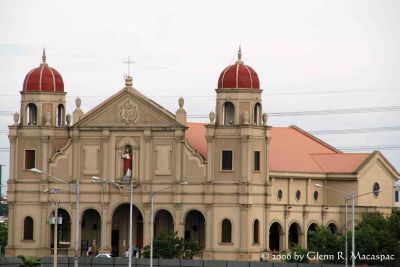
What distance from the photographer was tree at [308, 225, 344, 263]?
4947 inches

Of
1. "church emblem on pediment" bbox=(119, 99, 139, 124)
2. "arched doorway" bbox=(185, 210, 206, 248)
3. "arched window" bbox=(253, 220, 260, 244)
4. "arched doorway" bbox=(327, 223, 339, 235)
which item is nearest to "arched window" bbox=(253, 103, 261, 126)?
"arched window" bbox=(253, 220, 260, 244)

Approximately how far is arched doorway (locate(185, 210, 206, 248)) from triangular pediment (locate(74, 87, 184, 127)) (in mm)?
8163

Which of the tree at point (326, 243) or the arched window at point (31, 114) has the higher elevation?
the arched window at point (31, 114)

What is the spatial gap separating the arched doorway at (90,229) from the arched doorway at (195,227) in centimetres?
795

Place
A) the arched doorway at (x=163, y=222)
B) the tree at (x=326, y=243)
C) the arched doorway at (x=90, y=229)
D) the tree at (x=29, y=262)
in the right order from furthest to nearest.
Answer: the arched doorway at (x=90, y=229) < the arched doorway at (x=163, y=222) < the tree at (x=326, y=243) < the tree at (x=29, y=262)

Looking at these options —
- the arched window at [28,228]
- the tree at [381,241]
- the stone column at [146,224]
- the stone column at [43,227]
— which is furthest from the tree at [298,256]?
the arched window at [28,228]

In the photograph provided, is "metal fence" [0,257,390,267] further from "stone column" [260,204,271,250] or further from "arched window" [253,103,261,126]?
"arched window" [253,103,261,126]

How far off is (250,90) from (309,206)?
558 inches

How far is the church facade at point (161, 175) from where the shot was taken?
133 metres

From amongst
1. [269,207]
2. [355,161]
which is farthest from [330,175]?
[269,207]

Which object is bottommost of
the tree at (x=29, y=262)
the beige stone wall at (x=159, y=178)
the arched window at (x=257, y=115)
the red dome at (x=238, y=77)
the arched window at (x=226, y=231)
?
the tree at (x=29, y=262)

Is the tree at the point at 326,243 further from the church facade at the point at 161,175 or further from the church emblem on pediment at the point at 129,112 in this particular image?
the church emblem on pediment at the point at 129,112

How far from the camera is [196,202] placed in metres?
134

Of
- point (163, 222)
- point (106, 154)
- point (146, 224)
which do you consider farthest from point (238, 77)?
point (163, 222)
